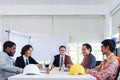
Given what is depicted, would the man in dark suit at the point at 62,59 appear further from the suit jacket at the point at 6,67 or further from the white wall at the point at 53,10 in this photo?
the suit jacket at the point at 6,67

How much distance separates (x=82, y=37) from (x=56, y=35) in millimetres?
798

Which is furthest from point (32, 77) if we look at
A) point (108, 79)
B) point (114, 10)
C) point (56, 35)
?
point (56, 35)

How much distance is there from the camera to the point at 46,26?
758 centimetres

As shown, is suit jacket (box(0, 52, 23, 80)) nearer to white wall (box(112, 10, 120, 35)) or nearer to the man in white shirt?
the man in white shirt

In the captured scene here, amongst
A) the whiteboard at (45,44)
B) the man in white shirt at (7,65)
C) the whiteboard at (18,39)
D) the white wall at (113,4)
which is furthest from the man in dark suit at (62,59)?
the man in white shirt at (7,65)

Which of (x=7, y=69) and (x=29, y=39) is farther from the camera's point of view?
(x=29, y=39)

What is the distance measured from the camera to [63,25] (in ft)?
24.8

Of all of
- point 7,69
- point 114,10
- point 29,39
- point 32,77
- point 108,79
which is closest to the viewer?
point 32,77

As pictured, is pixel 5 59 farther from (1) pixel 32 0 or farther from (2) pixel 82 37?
(2) pixel 82 37

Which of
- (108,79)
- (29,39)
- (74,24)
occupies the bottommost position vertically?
(108,79)

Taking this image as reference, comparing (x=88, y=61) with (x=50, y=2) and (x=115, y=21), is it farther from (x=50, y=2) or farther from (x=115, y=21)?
(x=50, y=2)

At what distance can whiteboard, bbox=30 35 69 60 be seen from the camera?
7.41 m

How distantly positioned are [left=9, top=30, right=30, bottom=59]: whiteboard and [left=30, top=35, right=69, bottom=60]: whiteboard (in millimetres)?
311

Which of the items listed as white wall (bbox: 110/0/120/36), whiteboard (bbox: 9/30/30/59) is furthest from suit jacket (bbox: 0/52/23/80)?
white wall (bbox: 110/0/120/36)
